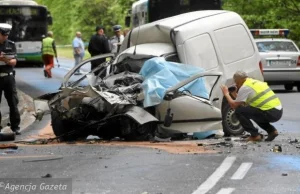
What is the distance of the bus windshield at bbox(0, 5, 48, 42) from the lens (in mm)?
39781

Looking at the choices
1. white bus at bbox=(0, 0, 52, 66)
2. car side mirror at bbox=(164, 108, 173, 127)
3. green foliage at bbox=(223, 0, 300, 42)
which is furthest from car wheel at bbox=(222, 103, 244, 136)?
white bus at bbox=(0, 0, 52, 66)

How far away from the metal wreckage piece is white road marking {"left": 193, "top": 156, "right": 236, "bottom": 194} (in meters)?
2.26

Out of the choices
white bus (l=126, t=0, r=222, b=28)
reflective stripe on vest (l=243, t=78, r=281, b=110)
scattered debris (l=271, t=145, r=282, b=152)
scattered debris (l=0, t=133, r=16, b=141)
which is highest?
reflective stripe on vest (l=243, t=78, r=281, b=110)

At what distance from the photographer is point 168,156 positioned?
1048cm

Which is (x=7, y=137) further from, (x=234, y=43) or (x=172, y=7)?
(x=172, y=7)

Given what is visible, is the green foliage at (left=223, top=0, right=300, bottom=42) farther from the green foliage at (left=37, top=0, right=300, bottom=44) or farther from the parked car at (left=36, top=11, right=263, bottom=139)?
the parked car at (left=36, top=11, right=263, bottom=139)

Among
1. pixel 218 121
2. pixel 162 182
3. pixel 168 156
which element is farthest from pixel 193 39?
pixel 162 182

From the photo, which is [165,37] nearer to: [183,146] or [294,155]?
[183,146]

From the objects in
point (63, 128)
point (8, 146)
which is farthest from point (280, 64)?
point (8, 146)

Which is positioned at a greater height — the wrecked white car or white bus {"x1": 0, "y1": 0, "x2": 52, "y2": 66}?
the wrecked white car

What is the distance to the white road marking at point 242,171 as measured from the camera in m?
8.86

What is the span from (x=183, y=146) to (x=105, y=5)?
6408cm

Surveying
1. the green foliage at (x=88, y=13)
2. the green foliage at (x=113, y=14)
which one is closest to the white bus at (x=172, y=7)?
the green foliage at (x=113, y=14)

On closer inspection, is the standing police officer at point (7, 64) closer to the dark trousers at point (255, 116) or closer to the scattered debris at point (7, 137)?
the scattered debris at point (7, 137)
